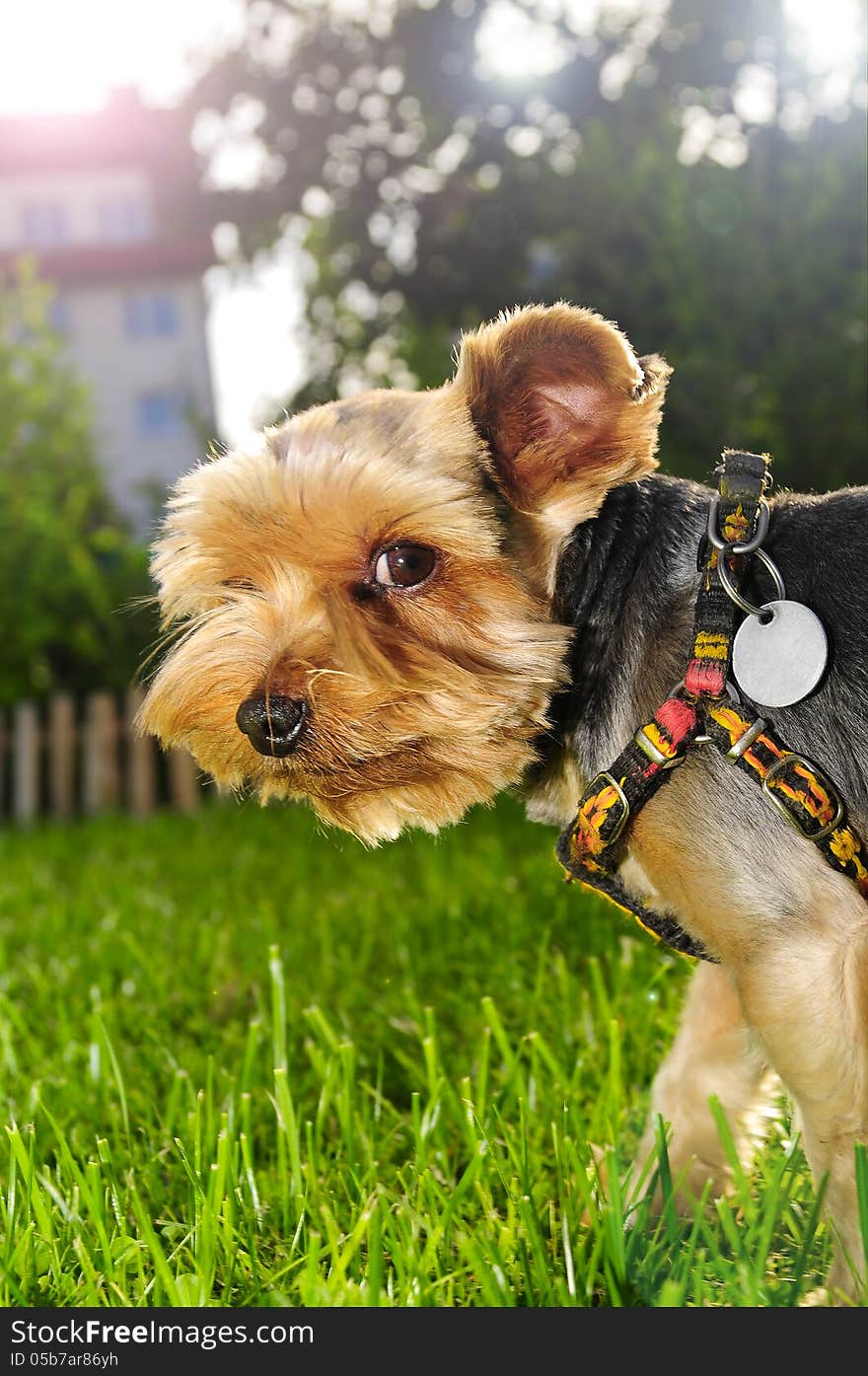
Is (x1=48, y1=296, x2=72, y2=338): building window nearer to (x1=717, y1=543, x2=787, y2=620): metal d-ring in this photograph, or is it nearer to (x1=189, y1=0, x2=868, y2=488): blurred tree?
(x1=189, y1=0, x2=868, y2=488): blurred tree

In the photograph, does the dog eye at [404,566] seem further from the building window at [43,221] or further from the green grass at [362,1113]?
the building window at [43,221]

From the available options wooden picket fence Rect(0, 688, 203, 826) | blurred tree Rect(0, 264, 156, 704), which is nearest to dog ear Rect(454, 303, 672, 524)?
blurred tree Rect(0, 264, 156, 704)

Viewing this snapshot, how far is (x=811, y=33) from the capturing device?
10086mm

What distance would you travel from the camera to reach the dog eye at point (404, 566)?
2611mm

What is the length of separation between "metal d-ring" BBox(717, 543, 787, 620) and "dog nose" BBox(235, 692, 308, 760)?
0.95m

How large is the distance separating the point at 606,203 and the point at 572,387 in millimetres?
7850

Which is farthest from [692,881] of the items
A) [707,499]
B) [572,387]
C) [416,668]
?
[572,387]

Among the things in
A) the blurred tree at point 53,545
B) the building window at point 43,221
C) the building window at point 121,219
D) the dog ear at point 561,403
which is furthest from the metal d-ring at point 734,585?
the building window at point 43,221

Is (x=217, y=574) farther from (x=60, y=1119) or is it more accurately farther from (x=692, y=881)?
(x=60, y=1119)

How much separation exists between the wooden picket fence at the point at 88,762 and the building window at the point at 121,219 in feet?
124

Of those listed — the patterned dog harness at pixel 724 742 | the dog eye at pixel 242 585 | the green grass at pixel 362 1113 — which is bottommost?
the green grass at pixel 362 1113

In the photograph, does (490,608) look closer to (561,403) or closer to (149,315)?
(561,403)

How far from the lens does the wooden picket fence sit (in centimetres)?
1203

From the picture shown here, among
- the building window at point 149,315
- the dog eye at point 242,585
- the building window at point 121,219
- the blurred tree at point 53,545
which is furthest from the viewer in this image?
the building window at point 121,219
